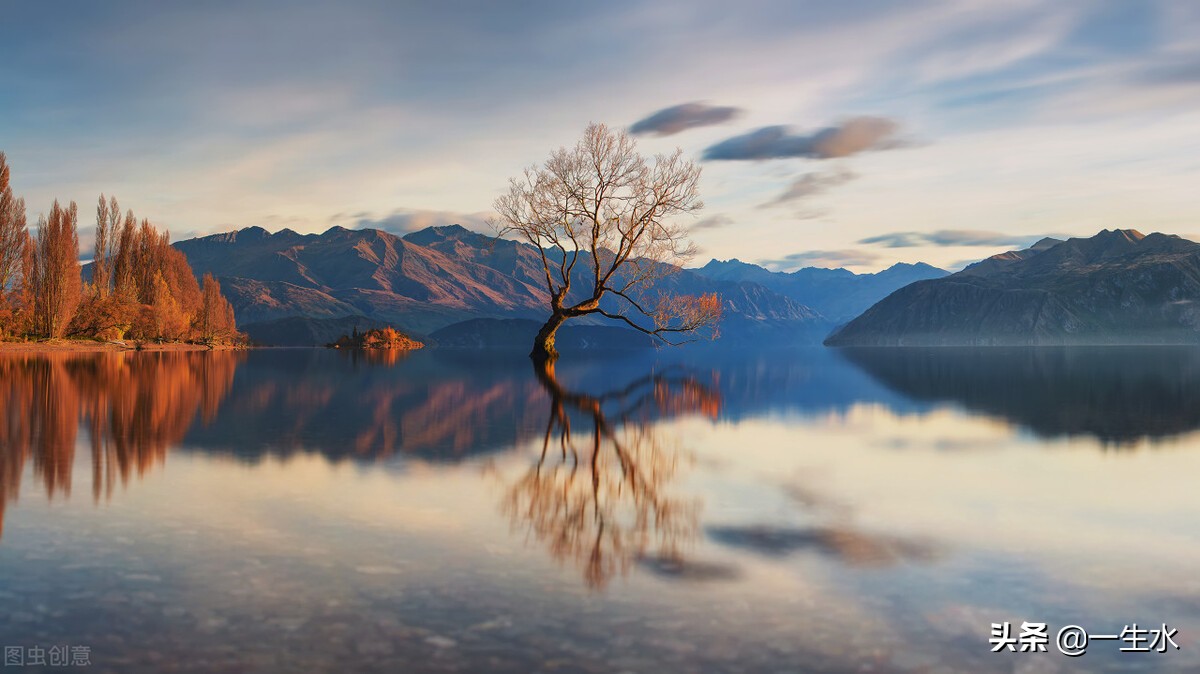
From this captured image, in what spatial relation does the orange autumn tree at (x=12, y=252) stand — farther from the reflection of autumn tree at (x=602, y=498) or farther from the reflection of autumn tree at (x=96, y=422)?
the reflection of autumn tree at (x=602, y=498)

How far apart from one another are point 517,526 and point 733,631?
12.7ft

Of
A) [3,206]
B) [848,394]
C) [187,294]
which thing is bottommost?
[848,394]

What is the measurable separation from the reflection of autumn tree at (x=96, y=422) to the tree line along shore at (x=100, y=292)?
233ft

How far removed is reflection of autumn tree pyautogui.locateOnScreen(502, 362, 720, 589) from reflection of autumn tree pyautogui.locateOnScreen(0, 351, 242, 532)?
631cm

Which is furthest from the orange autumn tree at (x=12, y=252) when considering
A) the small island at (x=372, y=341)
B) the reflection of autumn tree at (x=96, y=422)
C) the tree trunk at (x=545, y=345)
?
the reflection of autumn tree at (x=96, y=422)

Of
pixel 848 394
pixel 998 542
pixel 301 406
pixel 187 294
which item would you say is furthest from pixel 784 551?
pixel 187 294

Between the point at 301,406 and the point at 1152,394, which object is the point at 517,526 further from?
the point at 1152,394

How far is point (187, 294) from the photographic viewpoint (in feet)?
454

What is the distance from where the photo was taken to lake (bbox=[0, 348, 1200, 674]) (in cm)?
617

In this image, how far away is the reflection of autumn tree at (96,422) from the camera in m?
13.2

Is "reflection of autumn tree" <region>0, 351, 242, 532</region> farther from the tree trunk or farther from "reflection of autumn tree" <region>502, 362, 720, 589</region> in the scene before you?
the tree trunk

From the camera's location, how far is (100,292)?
376ft

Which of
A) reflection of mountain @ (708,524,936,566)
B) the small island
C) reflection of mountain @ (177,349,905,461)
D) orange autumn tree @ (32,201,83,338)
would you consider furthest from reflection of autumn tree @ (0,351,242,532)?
the small island

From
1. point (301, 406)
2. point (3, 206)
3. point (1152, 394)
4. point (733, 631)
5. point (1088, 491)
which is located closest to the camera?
point (733, 631)
